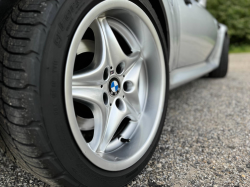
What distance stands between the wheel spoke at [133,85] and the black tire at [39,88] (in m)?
0.48

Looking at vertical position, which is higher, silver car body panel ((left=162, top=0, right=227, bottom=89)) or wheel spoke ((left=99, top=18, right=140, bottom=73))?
wheel spoke ((left=99, top=18, right=140, bottom=73))

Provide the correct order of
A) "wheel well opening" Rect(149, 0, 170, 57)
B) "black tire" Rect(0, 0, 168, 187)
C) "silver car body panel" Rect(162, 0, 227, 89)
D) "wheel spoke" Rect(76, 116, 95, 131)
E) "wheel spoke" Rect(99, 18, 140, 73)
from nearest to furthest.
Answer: "black tire" Rect(0, 0, 168, 187) < "wheel spoke" Rect(99, 18, 140, 73) < "wheel spoke" Rect(76, 116, 95, 131) < "wheel well opening" Rect(149, 0, 170, 57) < "silver car body panel" Rect(162, 0, 227, 89)

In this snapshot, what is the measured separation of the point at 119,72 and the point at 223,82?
8.72 feet

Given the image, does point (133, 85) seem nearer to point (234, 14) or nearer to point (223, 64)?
point (223, 64)

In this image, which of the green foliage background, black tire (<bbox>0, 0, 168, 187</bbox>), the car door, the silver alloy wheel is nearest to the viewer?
black tire (<bbox>0, 0, 168, 187</bbox>)

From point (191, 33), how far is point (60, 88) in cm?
140

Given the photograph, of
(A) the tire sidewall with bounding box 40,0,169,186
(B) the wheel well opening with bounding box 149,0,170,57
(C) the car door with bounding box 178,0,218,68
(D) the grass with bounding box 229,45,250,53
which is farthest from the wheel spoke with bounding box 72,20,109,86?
(D) the grass with bounding box 229,45,250,53

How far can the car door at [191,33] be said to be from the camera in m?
1.85

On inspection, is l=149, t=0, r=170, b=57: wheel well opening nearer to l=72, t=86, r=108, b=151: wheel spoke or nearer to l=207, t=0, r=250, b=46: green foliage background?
l=72, t=86, r=108, b=151: wheel spoke

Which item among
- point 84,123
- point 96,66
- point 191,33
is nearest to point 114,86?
point 96,66

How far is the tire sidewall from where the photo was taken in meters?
0.84

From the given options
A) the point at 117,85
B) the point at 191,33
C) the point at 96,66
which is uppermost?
the point at 96,66

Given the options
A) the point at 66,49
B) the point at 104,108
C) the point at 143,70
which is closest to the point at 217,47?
the point at 143,70

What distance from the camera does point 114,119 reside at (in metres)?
1.23
